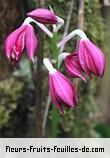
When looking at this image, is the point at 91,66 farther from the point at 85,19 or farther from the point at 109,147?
the point at 109,147

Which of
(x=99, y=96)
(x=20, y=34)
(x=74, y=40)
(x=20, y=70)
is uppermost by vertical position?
(x=20, y=34)

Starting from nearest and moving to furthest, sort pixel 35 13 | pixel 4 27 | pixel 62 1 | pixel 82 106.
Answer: pixel 35 13 → pixel 62 1 → pixel 4 27 → pixel 82 106

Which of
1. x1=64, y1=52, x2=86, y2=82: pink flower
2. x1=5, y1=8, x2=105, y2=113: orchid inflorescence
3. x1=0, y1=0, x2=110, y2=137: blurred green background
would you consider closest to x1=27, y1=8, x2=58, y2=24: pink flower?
x1=5, y1=8, x2=105, y2=113: orchid inflorescence

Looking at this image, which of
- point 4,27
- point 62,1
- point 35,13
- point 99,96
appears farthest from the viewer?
point 99,96

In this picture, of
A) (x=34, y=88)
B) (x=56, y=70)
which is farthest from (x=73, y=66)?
(x=34, y=88)

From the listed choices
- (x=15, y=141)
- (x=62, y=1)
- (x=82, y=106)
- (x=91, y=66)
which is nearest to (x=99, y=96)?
(x=82, y=106)

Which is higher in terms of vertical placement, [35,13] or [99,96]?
[35,13]

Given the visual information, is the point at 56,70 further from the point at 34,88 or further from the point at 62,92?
the point at 34,88
